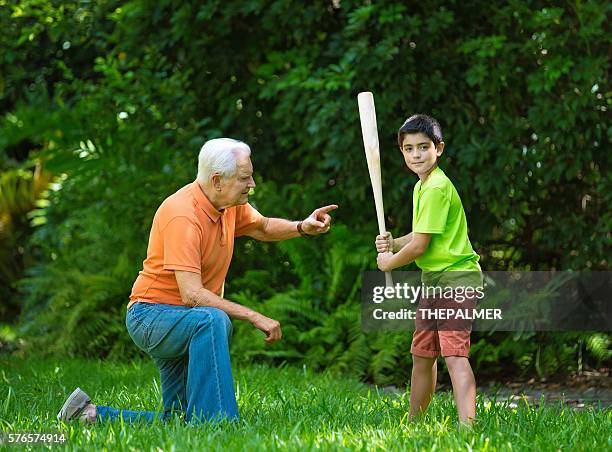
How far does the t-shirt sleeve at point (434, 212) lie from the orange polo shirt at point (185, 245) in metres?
0.99

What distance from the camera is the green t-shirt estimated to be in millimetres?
4441

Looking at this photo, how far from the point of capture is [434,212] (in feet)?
14.6

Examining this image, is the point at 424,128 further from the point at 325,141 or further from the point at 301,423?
the point at 325,141

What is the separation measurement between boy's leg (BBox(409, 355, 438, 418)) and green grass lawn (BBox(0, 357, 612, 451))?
0.08 metres

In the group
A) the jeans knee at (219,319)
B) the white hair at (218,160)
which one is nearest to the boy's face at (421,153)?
the white hair at (218,160)

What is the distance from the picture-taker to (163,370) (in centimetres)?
492

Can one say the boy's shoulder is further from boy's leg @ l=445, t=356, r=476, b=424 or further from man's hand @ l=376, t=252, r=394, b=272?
boy's leg @ l=445, t=356, r=476, b=424

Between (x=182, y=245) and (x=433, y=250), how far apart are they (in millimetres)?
1151

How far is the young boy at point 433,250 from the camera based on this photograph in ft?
14.5

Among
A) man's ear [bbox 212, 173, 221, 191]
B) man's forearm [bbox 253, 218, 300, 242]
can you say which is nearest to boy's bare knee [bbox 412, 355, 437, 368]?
man's forearm [bbox 253, 218, 300, 242]

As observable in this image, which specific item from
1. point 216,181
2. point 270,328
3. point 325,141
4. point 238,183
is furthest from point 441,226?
point 325,141

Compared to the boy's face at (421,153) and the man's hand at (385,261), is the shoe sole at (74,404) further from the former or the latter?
the boy's face at (421,153)

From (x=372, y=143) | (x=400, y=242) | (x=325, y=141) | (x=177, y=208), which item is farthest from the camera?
(x=325, y=141)

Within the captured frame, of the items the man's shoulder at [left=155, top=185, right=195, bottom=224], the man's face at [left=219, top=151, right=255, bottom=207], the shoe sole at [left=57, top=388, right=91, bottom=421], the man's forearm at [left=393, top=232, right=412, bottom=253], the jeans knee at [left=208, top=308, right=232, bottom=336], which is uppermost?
the man's face at [left=219, top=151, right=255, bottom=207]
